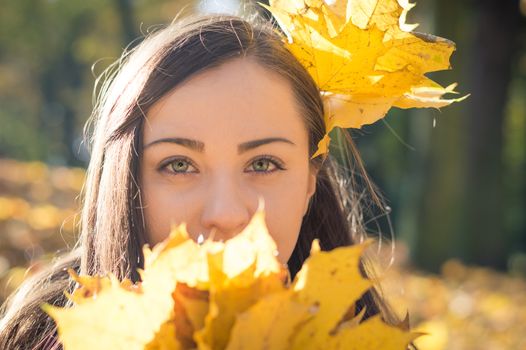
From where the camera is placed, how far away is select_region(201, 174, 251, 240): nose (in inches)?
69.1

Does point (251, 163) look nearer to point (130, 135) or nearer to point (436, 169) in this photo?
point (130, 135)

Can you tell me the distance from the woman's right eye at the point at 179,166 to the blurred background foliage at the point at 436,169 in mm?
876

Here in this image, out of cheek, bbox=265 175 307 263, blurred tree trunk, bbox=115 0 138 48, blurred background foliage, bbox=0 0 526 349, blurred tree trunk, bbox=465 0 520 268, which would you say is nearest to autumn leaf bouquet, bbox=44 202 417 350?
cheek, bbox=265 175 307 263

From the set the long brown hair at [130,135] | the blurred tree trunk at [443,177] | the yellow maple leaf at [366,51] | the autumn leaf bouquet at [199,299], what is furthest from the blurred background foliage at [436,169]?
the autumn leaf bouquet at [199,299]

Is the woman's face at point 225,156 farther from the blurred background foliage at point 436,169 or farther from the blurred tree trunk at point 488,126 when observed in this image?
the blurred tree trunk at point 488,126

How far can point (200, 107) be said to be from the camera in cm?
191

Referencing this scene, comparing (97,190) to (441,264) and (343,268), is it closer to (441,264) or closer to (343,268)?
(343,268)

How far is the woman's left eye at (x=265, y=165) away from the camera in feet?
6.46

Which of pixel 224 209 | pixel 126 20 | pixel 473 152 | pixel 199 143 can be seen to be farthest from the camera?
pixel 126 20

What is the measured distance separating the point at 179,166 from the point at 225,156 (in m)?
0.13

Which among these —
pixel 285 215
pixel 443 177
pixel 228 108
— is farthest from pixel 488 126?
pixel 228 108

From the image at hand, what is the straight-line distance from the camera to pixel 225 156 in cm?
188

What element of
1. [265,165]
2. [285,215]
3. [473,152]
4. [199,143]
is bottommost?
[473,152]

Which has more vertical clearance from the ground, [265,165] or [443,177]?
[265,165]
